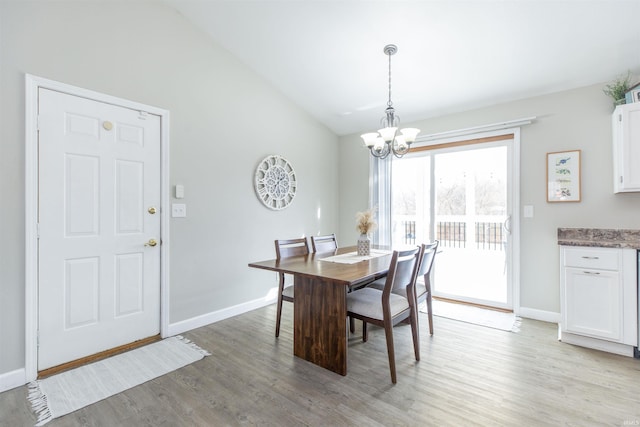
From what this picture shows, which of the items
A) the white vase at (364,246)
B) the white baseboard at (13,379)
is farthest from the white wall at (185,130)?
the white vase at (364,246)

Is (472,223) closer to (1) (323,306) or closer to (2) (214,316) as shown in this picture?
(1) (323,306)

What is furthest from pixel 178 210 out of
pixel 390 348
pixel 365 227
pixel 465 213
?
pixel 465 213

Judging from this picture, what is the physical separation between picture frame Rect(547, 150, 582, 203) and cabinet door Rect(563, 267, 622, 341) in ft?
2.77

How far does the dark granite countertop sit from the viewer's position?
2445 mm

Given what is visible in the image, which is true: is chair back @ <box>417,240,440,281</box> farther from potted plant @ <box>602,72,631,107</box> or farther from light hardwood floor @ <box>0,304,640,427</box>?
potted plant @ <box>602,72,631,107</box>

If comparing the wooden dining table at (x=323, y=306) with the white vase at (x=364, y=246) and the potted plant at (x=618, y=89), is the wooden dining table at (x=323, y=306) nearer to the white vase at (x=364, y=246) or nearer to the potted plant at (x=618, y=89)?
the white vase at (x=364, y=246)

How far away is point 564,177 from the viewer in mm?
2971

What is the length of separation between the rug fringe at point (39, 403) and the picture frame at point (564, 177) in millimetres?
4420

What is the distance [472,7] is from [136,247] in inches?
136

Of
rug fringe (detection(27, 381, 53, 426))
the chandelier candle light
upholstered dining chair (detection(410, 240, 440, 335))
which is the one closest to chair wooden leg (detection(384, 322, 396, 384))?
upholstered dining chair (detection(410, 240, 440, 335))

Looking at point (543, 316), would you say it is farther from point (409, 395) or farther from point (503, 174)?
point (409, 395)

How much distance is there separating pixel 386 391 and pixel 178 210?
7.70 ft

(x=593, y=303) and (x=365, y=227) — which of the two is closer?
(x=593, y=303)

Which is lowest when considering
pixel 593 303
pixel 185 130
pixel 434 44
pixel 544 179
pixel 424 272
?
Result: pixel 593 303
